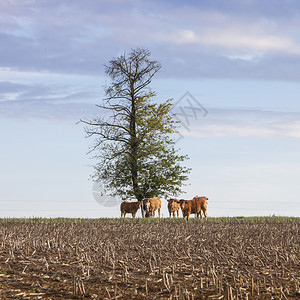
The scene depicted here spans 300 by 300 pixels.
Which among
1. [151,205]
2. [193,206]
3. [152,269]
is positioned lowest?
[152,269]

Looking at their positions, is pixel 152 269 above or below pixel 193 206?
below

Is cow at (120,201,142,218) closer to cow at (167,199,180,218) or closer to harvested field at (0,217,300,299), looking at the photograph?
cow at (167,199,180,218)

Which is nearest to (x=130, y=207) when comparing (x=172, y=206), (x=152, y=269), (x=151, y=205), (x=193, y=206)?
(x=151, y=205)

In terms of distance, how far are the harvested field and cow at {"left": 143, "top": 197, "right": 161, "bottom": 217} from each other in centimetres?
1520

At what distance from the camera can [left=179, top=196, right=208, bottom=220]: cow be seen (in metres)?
29.6

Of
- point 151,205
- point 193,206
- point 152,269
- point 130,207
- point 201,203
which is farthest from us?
point 130,207

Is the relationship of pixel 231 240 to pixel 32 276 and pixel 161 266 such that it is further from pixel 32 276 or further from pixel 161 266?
pixel 32 276

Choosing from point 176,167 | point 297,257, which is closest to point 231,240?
point 297,257

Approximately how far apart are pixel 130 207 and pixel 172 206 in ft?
13.9

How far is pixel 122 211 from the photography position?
34844 mm

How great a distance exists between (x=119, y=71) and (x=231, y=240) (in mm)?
25125

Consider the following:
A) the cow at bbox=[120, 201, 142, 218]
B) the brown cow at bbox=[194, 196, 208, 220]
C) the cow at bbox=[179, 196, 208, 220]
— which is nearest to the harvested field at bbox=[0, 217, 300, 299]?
the cow at bbox=[179, 196, 208, 220]

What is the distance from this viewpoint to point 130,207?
114 feet

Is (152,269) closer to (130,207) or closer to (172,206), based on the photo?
(172,206)
